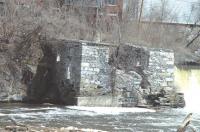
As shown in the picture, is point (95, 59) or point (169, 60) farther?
point (169, 60)

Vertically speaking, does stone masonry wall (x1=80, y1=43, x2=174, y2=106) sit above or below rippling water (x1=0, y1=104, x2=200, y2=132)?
above

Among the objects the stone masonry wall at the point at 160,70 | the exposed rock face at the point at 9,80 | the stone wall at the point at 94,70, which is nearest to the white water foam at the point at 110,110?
the stone wall at the point at 94,70

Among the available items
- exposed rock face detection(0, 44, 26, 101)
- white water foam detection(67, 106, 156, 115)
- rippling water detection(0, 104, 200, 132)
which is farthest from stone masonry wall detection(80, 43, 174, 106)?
exposed rock face detection(0, 44, 26, 101)

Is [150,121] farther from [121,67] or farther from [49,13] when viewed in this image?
[49,13]

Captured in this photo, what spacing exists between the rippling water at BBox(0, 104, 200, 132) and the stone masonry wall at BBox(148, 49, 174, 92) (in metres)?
1.71

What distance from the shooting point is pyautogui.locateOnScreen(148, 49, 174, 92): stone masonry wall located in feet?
79.9

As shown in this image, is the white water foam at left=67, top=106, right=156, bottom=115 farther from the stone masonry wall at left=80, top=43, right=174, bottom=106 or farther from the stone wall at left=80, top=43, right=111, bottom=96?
the stone wall at left=80, top=43, right=111, bottom=96

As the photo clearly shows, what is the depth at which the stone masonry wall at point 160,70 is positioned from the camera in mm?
24359

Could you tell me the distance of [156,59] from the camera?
80.3 feet

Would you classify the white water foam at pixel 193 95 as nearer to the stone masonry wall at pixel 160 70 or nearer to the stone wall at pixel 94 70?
the stone masonry wall at pixel 160 70

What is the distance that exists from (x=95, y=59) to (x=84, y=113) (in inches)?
132

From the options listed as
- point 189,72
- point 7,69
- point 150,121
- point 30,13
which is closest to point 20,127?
point 150,121

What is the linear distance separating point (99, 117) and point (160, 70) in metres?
5.69

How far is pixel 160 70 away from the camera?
2448 centimetres
